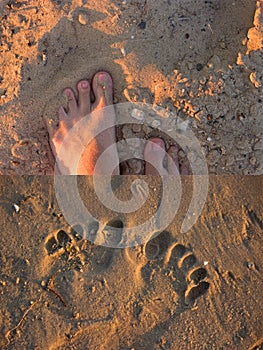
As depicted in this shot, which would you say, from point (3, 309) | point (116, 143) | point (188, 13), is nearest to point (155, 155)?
point (116, 143)

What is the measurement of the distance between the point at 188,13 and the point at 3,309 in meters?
2.02

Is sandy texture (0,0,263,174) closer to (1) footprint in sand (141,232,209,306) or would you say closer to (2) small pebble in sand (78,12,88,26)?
(2) small pebble in sand (78,12,88,26)

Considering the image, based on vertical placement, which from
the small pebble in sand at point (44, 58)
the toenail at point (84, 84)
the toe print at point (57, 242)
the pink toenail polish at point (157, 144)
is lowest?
the toe print at point (57, 242)

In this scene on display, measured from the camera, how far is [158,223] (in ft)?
7.25

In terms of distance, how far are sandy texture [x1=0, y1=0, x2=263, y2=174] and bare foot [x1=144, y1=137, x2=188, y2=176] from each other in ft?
0.33

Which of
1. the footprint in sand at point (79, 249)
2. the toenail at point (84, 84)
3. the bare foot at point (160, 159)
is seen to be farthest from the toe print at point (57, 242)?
the toenail at point (84, 84)

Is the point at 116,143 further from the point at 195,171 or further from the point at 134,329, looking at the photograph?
the point at 134,329

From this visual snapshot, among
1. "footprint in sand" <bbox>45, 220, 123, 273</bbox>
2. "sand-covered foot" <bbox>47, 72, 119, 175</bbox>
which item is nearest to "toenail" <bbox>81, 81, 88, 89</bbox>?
"sand-covered foot" <bbox>47, 72, 119, 175</bbox>

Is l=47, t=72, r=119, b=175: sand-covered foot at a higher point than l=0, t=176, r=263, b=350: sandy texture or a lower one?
higher

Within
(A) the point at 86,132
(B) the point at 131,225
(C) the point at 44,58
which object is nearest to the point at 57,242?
(B) the point at 131,225

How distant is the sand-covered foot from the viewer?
7.51 ft

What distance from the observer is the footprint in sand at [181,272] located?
7.27 ft

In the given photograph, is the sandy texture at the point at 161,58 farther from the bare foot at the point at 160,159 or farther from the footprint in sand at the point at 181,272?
the footprint in sand at the point at 181,272

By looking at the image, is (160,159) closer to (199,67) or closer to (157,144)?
(157,144)
